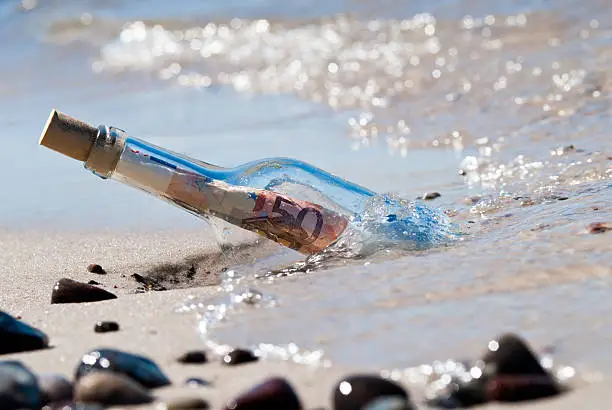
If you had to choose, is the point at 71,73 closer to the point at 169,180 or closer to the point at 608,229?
the point at 169,180

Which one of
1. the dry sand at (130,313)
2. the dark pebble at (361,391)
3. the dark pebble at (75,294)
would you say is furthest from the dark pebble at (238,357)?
the dark pebble at (75,294)

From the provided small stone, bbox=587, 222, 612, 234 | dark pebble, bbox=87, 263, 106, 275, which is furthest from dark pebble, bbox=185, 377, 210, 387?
dark pebble, bbox=87, 263, 106, 275

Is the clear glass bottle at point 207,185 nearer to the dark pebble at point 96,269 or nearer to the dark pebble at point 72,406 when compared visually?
the dark pebble at point 96,269

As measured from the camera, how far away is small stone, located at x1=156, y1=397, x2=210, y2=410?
166 centimetres

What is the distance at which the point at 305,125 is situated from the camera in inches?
248

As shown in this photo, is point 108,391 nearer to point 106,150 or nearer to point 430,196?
point 106,150

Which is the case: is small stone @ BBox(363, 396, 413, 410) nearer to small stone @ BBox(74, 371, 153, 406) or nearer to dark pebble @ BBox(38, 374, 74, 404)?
small stone @ BBox(74, 371, 153, 406)

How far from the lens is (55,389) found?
179 cm

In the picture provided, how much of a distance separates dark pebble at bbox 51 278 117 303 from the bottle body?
0.37m

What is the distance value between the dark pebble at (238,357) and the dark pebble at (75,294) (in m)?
0.84

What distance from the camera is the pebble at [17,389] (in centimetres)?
165

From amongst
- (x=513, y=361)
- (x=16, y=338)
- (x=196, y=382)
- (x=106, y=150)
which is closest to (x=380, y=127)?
(x=106, y=150)

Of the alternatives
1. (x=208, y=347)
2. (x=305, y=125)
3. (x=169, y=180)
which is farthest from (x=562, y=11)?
(x=208, y=347)

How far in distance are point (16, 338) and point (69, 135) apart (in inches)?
33.0
